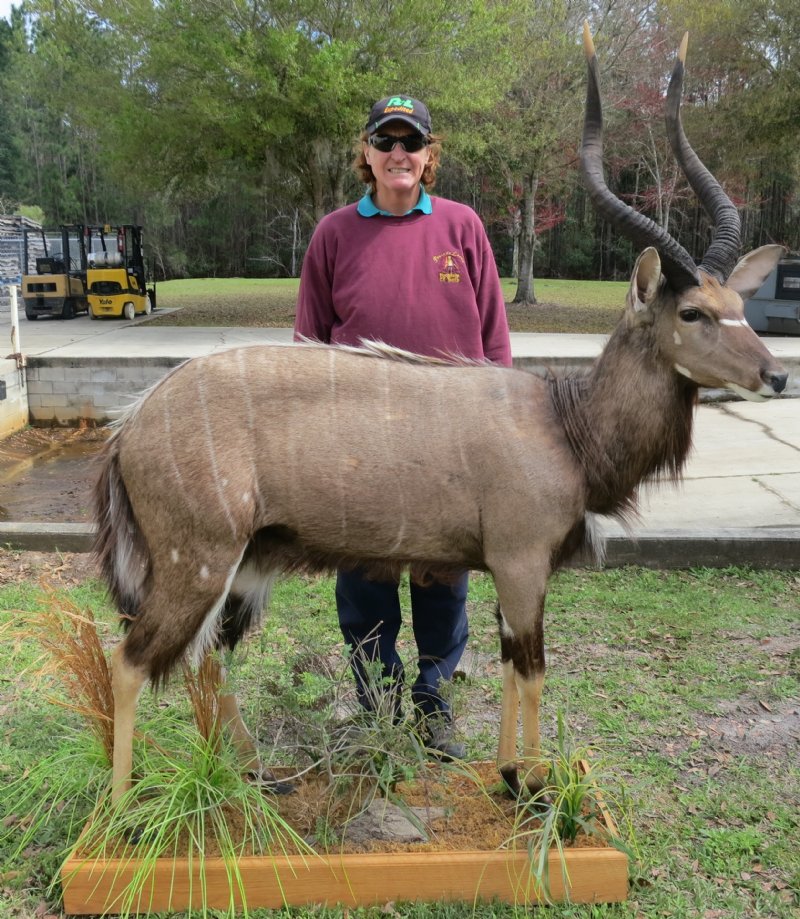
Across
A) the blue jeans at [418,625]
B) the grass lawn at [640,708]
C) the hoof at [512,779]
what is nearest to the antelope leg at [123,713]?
the grass lawn at [640,708]

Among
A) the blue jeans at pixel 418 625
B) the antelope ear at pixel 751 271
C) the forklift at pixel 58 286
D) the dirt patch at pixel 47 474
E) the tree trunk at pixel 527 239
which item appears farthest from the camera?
the tree trunk at pixel 527 239

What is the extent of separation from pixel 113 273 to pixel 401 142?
1595 centimetres

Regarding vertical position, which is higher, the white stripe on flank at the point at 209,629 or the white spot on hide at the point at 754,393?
the white spot on hide at the point at 754,393

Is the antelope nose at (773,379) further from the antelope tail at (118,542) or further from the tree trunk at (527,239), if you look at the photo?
the tree trunk at (527,239)

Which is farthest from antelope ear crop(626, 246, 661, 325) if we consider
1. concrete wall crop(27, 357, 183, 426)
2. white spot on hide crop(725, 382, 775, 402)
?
concrete wall crop(27, 357, 183, 426)

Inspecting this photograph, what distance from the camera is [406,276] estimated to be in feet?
9.68

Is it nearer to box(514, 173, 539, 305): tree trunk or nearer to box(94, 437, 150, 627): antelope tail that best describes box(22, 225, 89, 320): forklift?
box(514, 173, 539, 305): tree trunk

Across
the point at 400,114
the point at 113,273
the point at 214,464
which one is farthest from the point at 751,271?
the point at 113,273

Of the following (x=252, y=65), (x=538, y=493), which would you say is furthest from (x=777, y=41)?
(x=538, y=493)

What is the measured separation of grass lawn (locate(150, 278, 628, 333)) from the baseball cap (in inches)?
433

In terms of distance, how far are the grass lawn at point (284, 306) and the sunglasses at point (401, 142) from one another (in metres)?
11.0

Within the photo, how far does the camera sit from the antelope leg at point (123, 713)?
258cm

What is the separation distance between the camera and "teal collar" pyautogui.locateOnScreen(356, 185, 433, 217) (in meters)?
2.98

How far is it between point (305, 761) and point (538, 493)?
1246 millimetres
